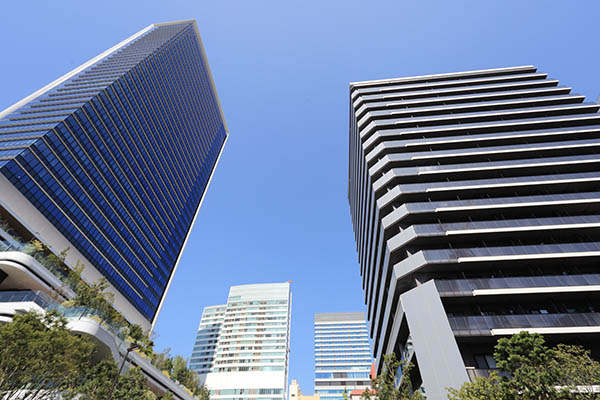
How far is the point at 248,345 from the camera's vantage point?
9906 centimetres

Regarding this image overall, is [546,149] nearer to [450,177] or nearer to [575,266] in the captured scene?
[450,177]

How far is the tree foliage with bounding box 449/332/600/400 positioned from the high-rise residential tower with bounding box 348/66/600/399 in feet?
23.6

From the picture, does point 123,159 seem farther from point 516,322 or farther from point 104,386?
point 516,322

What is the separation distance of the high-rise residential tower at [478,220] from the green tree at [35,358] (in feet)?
78.8

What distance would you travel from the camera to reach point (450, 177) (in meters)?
38.8

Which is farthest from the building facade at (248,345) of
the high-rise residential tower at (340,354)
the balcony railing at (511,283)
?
the balcony railing at (511,283)

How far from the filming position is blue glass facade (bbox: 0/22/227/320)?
51.3 m

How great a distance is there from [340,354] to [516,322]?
111 metres

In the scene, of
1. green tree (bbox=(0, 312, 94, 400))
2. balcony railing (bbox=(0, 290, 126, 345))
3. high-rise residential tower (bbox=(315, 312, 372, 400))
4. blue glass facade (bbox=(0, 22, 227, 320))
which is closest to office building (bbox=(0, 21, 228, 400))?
balcony railing (bbox=(0, 290, 126, 345))

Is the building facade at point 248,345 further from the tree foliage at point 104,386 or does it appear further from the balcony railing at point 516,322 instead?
the balcony railing at point 516,322

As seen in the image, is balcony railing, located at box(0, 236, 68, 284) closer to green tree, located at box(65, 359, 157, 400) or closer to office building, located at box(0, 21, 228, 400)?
office building, located at box(0, 21, 228, 400)

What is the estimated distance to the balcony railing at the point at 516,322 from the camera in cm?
2408

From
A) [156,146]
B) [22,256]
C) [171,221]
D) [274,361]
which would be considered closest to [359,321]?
[274,361]

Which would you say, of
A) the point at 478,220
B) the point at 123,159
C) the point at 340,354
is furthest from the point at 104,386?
the point at 340,354
